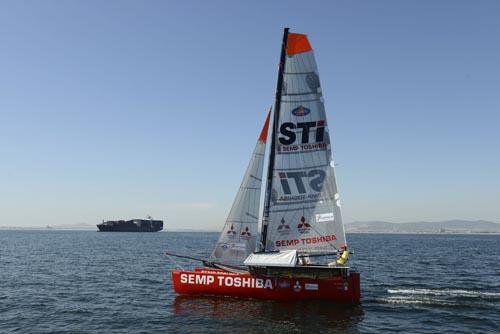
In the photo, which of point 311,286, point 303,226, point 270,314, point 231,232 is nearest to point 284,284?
point 311,286

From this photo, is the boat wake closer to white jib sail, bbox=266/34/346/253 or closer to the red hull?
the red hull

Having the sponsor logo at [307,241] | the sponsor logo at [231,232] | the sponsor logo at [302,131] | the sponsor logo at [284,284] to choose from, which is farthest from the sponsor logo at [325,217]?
the sponsor logo at [231,232]

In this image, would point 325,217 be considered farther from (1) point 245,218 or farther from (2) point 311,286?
(1) point 245,218

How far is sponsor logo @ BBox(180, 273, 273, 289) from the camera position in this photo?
81.6 ft

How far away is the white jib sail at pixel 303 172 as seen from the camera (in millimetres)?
25312

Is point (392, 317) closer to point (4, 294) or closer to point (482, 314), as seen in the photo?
point (482, 314)

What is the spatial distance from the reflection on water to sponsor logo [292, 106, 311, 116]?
1130 centimetres

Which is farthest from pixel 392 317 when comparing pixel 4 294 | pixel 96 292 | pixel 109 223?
pixel 109 223

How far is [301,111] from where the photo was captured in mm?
25516

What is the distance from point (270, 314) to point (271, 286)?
2481 millimetres

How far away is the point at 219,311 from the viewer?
23.0 metres

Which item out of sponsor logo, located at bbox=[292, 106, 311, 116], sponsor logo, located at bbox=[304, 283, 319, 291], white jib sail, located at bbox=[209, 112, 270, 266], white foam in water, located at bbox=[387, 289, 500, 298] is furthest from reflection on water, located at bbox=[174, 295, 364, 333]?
sponsor logo, located at bbox=[292, 106, 311, 116]

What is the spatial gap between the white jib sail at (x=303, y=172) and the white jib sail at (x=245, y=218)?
3.34 ft

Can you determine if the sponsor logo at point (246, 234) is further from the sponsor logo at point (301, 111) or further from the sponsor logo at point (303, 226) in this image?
the sponsor logo at point (301, 111)
